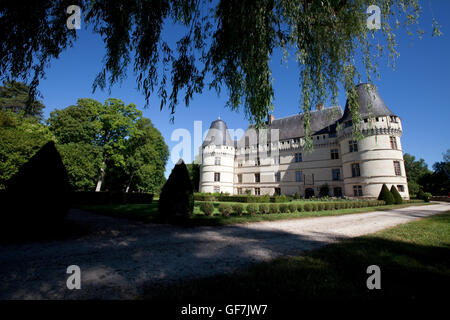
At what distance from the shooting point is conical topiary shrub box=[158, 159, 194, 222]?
8125mm

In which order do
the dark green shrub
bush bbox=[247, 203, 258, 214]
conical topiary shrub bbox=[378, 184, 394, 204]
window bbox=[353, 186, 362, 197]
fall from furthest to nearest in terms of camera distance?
window bbox=[353, 186, 362, 197]
conical topiary shrub bbox=[378, 184, 394, 204]
the dark green shrub
bush bbox=[247, 203, 258, 214]

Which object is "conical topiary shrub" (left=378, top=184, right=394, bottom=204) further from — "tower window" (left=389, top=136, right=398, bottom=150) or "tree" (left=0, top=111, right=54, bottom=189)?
"tree" (left=0, top=111, right=54, bottom=189)

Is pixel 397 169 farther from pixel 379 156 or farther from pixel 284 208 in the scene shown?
pixel 284 208

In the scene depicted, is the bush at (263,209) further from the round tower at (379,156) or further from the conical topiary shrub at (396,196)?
the round tower at (379,156)

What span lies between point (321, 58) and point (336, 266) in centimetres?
412

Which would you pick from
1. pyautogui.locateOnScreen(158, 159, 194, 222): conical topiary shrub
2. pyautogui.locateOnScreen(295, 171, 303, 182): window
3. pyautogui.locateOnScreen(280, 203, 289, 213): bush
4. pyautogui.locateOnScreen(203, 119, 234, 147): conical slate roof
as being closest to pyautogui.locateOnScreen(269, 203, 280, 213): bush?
pyautogui.locateOnScreen(280, 203, 289, 213): bush

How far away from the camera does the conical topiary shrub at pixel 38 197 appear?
5148 mm

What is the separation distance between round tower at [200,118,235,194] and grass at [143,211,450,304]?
30.9m

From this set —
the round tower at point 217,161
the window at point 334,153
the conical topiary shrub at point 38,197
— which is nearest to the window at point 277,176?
the round tower at point 217,161

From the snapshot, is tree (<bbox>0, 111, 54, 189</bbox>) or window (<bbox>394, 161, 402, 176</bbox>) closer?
tree (<bbox>0, 111, 54, 189</bbox>)

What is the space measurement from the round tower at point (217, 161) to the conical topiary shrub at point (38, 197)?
28.7 m

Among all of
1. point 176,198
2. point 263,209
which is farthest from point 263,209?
point 176,198
